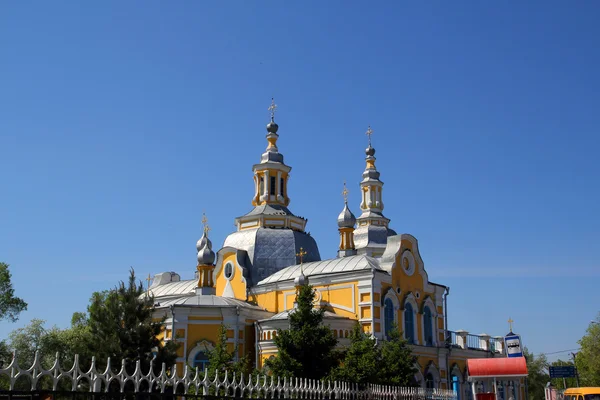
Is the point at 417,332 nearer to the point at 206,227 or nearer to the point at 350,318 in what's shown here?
the point at 350,318

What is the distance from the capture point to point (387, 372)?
25719 mm

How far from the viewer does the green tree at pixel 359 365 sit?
2222 centimetres

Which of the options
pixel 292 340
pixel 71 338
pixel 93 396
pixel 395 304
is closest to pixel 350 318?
pixel 395 304

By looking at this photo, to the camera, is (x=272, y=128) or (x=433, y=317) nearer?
(x=433, y=317)

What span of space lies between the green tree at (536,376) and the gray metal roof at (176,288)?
3929 centimetres

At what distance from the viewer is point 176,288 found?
43656mm

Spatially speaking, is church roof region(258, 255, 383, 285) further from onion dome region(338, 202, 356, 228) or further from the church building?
onion dome region(338, 202, 356, 228)

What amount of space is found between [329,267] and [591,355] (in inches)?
1073

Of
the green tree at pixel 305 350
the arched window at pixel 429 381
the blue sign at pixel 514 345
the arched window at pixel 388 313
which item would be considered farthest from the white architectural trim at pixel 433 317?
the blue sign at pixel 514 345

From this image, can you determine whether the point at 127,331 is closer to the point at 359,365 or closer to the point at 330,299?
the point at 359,365

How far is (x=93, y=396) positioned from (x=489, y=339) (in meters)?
38.4

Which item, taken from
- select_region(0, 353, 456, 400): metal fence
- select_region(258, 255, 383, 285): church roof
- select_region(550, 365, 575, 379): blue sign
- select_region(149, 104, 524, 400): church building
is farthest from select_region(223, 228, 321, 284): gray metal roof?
select_region(0, 353, 456, 400): metal fence

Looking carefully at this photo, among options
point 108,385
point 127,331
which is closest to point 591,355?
point 127,331

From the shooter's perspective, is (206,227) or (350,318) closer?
(350,318)
